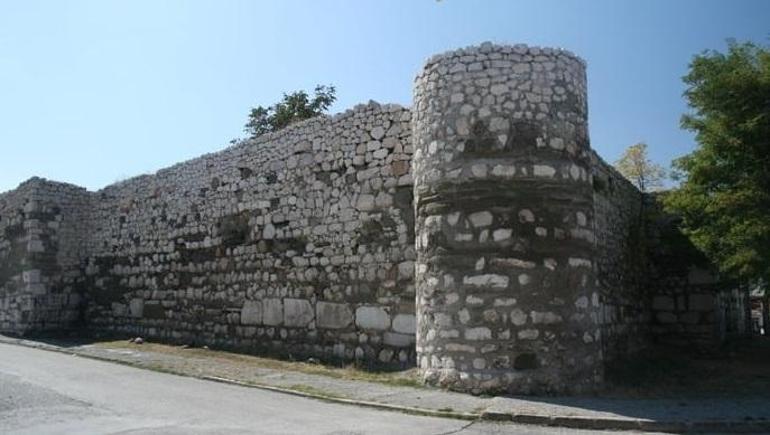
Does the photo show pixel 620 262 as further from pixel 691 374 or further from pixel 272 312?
pixel 272 312

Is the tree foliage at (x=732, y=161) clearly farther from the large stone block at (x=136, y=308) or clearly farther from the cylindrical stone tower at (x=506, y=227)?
the large stone block at (x=136, y=308)

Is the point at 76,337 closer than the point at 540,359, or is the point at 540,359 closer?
the point at 540,359

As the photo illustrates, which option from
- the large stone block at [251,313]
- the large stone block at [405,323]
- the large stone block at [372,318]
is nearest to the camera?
the large stone block at [405,323]

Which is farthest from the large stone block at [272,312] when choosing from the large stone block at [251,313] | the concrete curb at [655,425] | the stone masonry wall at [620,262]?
the concrete curb at [655,425]

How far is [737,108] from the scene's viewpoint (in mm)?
11820

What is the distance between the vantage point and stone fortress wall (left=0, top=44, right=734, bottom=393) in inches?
378

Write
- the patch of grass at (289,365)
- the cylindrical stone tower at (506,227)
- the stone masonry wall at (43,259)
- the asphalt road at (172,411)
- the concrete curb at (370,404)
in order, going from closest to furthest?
the asphalt road at (172,411) < the concrete curb at (370,404) < the cylindrical stone tower at (506,227) < the patch of grass at (289,365) < the stone masonry wall at (43,259)

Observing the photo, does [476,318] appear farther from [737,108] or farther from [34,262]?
[34,262]

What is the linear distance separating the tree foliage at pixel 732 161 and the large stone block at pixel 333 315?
6.67 metres

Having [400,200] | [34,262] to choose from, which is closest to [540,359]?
[400,200]

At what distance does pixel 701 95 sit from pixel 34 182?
59.5 ft

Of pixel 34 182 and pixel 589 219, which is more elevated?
pixel 34 182

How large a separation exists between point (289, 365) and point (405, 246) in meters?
3.12

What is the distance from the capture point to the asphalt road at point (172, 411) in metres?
7.37
